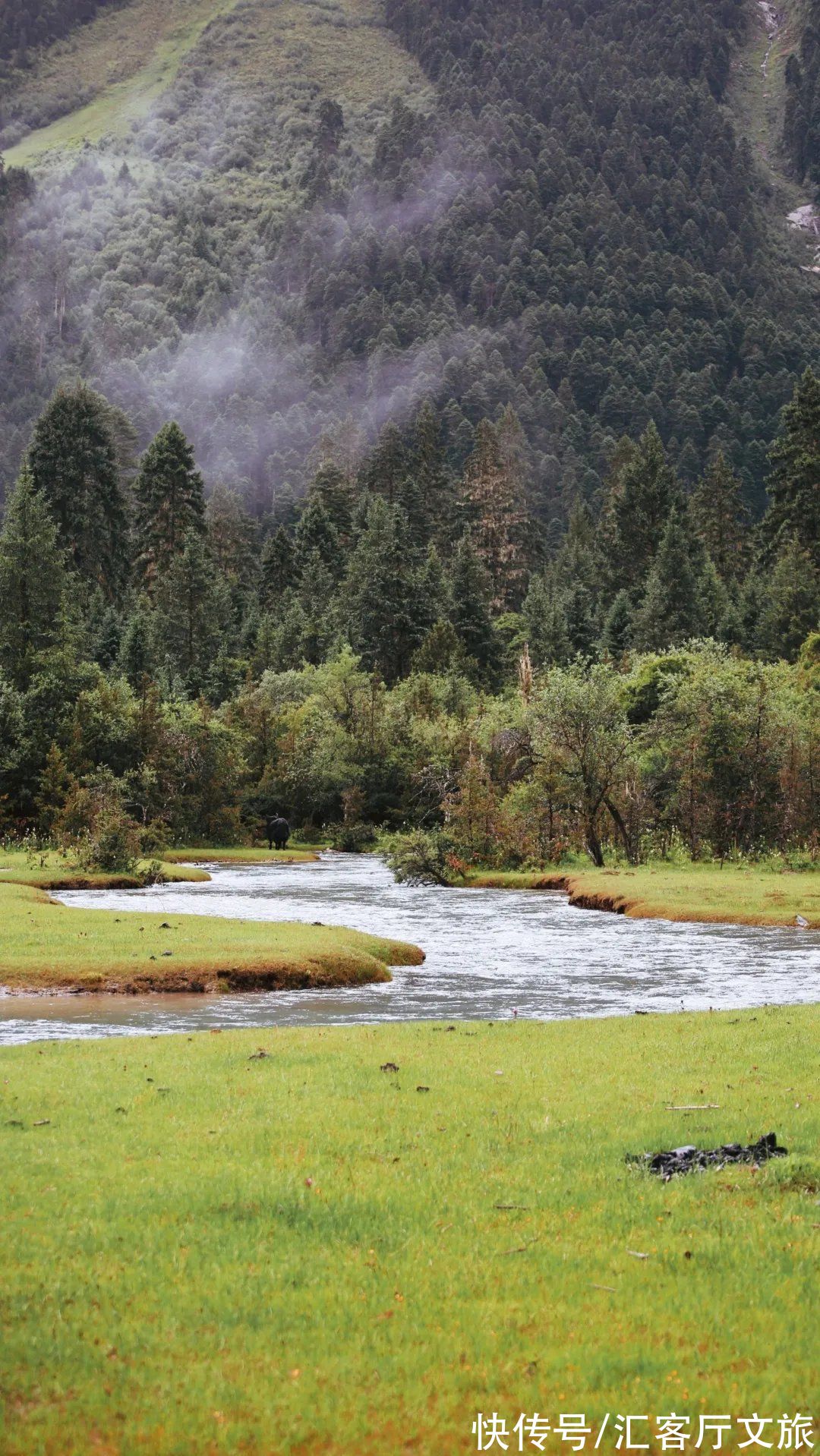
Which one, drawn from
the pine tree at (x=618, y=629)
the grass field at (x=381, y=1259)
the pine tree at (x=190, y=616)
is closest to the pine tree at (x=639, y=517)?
the pine tree at (x=618, y=629)

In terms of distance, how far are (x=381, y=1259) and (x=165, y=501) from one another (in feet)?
403

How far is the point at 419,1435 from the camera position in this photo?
23.7 feet

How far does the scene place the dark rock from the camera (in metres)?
12.1

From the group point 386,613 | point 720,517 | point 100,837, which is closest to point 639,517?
point 720,517

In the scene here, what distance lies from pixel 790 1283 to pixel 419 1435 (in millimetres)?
3333

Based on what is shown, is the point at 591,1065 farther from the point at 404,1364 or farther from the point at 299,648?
the point at 299,648

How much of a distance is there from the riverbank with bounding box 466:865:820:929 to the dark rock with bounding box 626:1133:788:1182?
25149 mm

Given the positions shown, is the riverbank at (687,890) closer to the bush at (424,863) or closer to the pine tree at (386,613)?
the bush at (424,863)

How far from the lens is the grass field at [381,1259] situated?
754 cm

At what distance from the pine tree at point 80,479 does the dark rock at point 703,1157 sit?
114 meters

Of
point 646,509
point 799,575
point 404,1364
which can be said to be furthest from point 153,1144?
point 646,509

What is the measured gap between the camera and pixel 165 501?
127625 mm

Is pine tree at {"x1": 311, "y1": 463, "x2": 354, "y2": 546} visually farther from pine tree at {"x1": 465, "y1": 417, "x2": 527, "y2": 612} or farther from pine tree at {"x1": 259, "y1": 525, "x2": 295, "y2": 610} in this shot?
pine tree at {"x1": 465, "y1": 417, "x2": 527, "y2": 612}

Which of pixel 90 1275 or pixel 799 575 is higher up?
pixel 799 575
